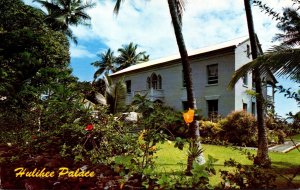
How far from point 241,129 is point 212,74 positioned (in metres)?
8.67

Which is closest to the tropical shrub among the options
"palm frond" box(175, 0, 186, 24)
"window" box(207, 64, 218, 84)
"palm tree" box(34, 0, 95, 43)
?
"window" box(207, 64, 218, 84)

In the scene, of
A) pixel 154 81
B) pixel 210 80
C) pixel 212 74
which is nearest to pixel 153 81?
pixel 154 81

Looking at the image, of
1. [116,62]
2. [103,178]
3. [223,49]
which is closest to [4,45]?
[223,49]

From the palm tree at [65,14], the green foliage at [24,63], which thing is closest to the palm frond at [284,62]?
the green foliage at [24,63]

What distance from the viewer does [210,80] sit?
25844 mm

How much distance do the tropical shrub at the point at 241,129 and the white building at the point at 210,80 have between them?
3845 mm

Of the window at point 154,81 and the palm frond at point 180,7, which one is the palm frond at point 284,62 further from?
the window at point 154,81

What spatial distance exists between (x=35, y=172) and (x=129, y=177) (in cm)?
119

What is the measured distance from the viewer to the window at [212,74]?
25359 mm

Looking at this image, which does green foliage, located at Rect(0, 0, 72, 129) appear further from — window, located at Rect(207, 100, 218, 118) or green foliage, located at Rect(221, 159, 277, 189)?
window, located at Rect(207, 100, 218, 118)

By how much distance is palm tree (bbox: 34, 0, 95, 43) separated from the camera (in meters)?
37.5

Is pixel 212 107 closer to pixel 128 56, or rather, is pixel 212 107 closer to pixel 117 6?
pixel 117 6

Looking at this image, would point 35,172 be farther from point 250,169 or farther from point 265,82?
point 265,82

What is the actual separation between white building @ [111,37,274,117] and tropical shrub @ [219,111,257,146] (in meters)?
3.84
